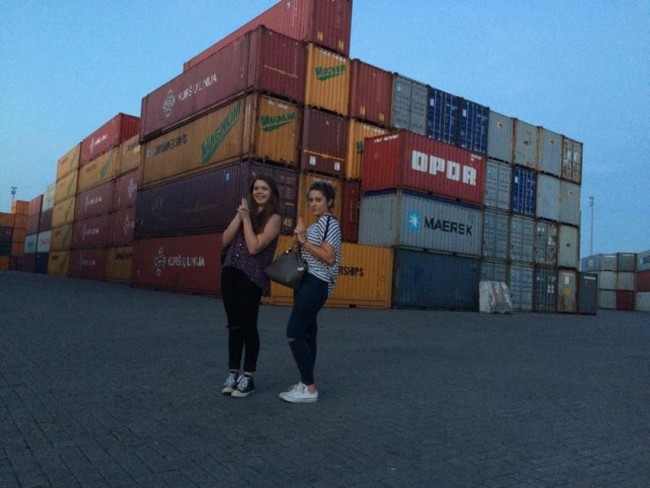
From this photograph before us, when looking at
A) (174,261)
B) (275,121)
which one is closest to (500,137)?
(275,121)

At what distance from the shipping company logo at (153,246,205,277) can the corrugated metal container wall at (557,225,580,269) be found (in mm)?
17107

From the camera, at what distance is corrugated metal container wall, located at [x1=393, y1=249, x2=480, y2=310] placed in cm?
1692

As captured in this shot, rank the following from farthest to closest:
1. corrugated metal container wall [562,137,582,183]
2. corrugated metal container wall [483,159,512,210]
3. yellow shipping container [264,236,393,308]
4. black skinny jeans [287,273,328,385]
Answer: corrugated metal container wall [562,137,582,183] < corrugated metal container wall [483,159,512,210] < yellow shipping container [264,236,393,308] < black skinny jeans [287,273,328,385]

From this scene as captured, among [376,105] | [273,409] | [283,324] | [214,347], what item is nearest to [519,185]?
[376,105]

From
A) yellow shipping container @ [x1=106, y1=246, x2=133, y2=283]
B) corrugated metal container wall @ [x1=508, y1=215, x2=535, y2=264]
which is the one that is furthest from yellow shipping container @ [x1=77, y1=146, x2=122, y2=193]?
corrugated metal container wall @ [x1=508, y1=215, x2=535, y2=264]

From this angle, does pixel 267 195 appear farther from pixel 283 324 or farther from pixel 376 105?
pixel 376 105

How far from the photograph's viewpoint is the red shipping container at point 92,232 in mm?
28878

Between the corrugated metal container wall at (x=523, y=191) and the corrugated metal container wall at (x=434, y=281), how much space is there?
4.58 m

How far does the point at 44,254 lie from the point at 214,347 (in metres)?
44.7

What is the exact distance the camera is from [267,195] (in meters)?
4.02

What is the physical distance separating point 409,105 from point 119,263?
17.6m

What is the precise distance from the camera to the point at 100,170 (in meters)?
30.8

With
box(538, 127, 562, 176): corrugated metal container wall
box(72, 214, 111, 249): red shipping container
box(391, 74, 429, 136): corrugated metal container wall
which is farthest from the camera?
box(72, 214, 111, 249): red shipping container

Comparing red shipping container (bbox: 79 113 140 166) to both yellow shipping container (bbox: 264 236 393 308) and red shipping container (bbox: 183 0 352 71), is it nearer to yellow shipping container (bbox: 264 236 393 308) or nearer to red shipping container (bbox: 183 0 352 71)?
red shipping container (bbox: 183 0 352 71)
